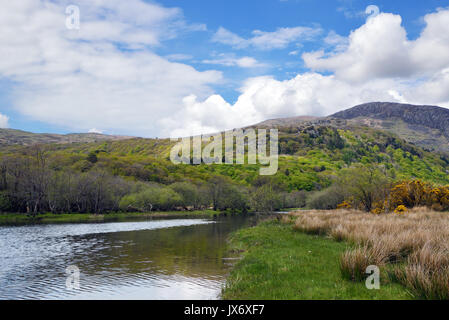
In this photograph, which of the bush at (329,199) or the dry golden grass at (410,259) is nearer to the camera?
the dry golden grass at (410,259)

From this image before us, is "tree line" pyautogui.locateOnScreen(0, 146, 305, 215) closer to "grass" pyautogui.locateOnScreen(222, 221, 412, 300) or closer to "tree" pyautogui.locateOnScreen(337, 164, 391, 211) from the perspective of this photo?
"tree" pyautogui.locateOnScreen(337, 164, 391, 211)

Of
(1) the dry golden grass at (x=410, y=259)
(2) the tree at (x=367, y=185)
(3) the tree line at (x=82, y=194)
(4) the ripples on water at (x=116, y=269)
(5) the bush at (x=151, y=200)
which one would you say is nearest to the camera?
(1) the dry golden grass at (x=410, y=259)

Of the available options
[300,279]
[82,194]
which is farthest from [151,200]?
[300,279]

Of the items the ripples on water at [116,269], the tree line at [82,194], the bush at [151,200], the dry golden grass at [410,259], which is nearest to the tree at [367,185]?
the tree line at [82,194]

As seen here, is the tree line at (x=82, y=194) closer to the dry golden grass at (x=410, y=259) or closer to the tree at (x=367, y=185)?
the tree at (x=367, y=185)

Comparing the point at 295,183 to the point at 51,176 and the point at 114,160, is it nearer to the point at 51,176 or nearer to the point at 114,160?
the point at 114,160

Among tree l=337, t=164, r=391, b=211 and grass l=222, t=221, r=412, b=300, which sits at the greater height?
tree l=337, t=164, r=391, b=211

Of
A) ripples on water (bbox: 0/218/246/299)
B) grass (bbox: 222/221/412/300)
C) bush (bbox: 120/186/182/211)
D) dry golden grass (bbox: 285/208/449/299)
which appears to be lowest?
bush (bbox: 120/186/182/211)

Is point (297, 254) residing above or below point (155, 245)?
above

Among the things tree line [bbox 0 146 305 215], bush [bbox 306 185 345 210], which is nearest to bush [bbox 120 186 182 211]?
tree line [bbox 0 146 305 215]


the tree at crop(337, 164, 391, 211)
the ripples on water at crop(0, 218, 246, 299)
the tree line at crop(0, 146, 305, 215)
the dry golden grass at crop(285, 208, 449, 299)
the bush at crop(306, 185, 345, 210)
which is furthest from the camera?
the bush at crop(306, 185, 345, 210)
